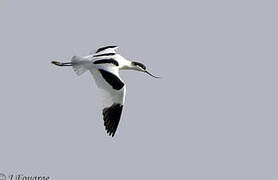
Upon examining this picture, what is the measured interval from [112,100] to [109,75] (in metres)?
0.66

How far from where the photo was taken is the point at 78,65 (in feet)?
73.6

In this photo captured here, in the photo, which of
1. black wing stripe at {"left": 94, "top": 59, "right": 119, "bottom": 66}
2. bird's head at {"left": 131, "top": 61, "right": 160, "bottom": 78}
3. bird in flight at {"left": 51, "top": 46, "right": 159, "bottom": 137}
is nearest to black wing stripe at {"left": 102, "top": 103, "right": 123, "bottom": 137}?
bird in flight at {"left": 51, "top": 46, "right": 159, "bottom": 137}

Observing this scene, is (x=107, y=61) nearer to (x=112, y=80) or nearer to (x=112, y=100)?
(x=112, y=80)

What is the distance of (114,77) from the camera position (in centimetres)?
2175

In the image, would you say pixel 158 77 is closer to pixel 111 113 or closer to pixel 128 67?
pixel 128 67

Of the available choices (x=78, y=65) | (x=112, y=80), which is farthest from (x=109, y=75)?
(x=78, y=65)

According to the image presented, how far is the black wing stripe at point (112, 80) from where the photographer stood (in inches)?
848

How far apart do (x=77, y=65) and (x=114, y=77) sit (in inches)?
47.7

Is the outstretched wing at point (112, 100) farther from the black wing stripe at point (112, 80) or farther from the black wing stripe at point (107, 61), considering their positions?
the black wing stripe at point (107, 61)

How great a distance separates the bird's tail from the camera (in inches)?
875

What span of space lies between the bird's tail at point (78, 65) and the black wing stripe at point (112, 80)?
540 millimetres

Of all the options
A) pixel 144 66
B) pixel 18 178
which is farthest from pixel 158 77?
pixel 18 178

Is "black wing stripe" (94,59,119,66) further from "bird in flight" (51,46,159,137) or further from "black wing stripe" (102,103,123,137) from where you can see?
"black wing stripe" (102,103,123,137)

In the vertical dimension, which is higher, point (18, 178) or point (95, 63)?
point (95, 63)
